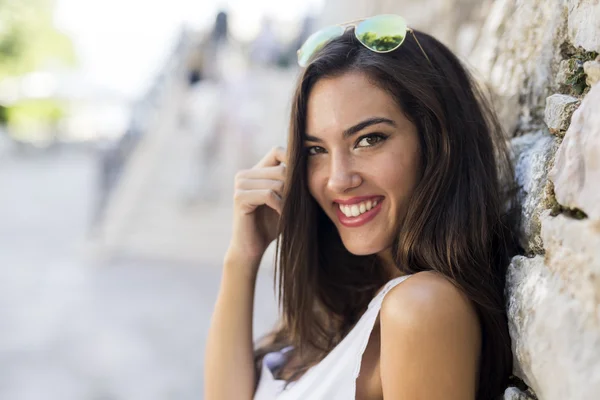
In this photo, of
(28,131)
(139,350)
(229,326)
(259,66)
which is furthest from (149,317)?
(28,131)

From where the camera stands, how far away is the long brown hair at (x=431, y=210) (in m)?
1.55

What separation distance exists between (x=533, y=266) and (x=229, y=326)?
3.77ft

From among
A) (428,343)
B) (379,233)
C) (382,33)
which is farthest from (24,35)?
(428,343)

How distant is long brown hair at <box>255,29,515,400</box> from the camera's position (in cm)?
155

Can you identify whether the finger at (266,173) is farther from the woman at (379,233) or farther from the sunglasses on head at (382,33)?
the sunglasses on head at (382,33)

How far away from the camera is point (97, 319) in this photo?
5.73m

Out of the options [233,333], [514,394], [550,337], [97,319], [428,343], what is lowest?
[97,319]

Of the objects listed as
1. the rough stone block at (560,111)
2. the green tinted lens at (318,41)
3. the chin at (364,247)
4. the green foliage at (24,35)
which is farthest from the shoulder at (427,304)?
the green foliage at (24,35)

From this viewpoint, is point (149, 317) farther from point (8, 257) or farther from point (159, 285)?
point (8, 257)

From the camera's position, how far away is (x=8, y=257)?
7926mm

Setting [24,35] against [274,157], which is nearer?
[274,157]

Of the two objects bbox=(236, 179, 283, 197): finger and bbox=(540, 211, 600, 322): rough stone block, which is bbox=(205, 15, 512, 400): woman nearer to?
bbox=(236, 179, 283, 197): finger

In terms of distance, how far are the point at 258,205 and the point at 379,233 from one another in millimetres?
522

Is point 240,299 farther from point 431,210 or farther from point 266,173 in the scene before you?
point 431,210
